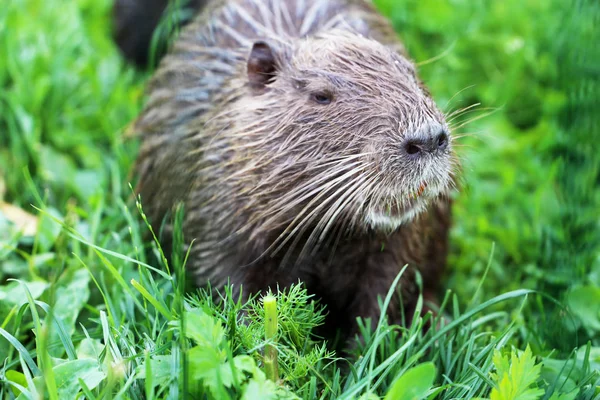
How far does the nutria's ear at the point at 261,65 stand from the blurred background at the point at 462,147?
63cm

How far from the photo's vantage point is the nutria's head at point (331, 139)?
2355mm

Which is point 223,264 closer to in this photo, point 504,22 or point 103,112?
point 103,112

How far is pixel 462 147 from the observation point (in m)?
3.27

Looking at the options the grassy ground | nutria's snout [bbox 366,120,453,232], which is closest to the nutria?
nutria's snout [bbox 366,120,453,232]

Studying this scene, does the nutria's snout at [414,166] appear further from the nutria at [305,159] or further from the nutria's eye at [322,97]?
the nutria's eye at [322,97]

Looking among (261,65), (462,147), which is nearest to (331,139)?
(261,65)

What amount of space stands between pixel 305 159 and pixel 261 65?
442 mm

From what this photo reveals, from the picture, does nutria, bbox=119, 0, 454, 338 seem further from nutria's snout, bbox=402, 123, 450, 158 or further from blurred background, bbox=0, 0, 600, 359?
blurred background, bbox=0, 0, 600, 359

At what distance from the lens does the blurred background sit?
303 centimetres

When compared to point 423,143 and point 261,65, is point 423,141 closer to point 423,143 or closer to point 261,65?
point 423,143

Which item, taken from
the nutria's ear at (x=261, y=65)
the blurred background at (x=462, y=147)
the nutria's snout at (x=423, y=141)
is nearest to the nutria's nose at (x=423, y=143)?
the nutria's snout at (x=423, y=141)

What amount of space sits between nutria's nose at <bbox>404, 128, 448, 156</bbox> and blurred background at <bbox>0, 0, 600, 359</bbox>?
0.29 metres

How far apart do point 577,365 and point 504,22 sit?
2.67 metres

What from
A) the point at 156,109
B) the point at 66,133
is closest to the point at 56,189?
the point at 66,133
